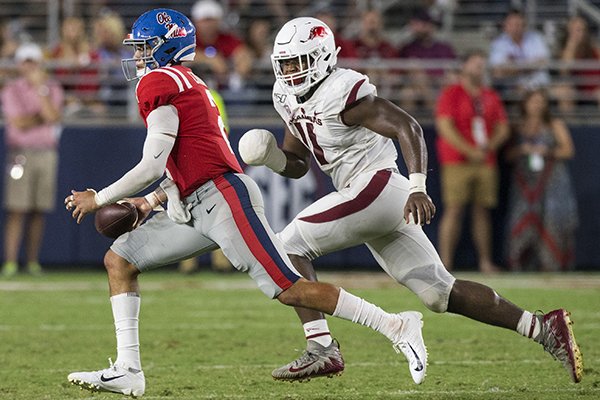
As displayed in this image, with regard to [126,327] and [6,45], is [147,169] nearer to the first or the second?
[126,327]

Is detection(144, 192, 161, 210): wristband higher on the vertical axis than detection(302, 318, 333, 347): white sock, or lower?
higher

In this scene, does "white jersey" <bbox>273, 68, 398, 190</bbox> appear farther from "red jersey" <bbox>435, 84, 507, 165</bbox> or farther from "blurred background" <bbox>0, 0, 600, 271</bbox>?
"red jersey" <bbox>435, 84, 507, 165</bbox>

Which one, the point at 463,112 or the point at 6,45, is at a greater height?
the point at 6,45

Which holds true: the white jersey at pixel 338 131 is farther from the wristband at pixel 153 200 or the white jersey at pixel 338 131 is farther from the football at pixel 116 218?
the football at pixel 116 218

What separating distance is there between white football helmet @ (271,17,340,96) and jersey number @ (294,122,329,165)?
148 mm

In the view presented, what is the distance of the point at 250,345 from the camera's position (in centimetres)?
652

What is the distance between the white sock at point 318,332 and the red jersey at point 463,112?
5.45 metres

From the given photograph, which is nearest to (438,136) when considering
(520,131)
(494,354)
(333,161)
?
(520,131)

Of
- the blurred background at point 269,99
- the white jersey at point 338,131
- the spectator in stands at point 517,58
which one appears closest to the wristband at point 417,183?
the white jersey at point 338,131

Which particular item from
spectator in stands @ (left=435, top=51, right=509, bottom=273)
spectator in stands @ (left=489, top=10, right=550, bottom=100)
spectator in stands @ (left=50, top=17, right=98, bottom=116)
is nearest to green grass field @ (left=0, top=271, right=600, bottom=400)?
spectator in stands @ (left=435, top=51, right=509, bottom=273)

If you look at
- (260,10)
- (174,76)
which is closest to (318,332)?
(174,76)

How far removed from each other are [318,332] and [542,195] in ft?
19.5

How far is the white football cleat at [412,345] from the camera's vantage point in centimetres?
475

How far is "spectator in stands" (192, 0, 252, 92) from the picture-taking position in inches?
423
